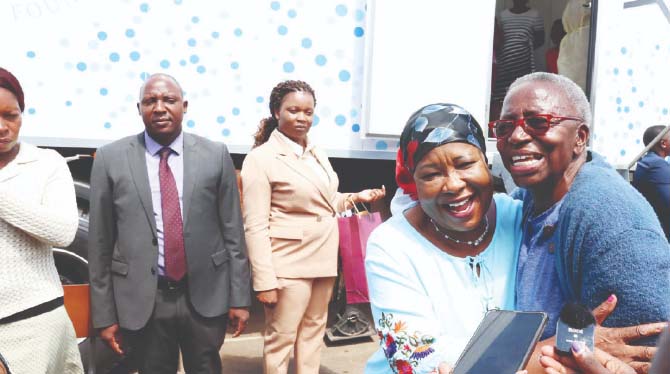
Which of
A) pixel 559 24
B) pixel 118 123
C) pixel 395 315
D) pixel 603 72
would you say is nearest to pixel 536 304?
pixel 395 315

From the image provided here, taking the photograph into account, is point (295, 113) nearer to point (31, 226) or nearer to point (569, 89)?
point (31, 226)

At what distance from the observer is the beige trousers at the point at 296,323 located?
10.3ft

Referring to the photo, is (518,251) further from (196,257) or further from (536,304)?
(196,257)

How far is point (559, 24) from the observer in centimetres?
570

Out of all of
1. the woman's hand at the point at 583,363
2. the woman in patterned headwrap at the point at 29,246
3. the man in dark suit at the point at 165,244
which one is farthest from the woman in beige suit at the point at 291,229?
the woman's hand at the point at 583,363

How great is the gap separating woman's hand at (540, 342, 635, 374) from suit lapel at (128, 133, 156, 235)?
195cm

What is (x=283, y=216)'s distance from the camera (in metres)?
3.12

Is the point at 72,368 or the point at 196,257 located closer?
the point at 72,368

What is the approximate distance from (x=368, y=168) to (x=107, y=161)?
2052 millimetres

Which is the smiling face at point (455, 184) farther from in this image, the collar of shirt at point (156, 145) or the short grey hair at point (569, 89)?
the collar of shirt at point (156, 145)

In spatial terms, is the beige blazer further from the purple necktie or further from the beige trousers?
Result: the purple necktie

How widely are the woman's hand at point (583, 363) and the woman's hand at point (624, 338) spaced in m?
0.03

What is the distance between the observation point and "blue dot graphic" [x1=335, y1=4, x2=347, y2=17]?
3.63 metres

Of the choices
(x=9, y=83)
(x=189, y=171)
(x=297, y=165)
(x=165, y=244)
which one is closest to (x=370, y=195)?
(x=297, y=165)
